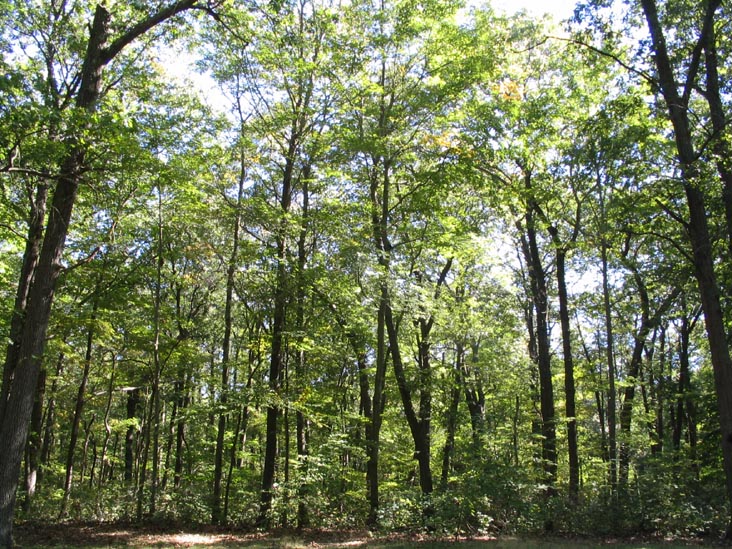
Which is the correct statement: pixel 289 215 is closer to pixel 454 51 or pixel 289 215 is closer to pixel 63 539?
pixel 454 51

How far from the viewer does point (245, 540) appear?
11.5 meters

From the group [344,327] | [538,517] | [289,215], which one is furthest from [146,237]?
[538,517]

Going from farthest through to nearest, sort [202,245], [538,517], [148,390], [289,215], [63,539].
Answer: [148,390]
[202,245]
[289,215]
[538,517]
[63,539]

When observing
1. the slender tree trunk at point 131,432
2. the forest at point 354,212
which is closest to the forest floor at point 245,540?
the forest at point 354,212

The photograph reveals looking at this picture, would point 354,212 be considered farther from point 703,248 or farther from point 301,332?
point 703,248

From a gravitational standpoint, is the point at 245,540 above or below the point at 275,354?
below

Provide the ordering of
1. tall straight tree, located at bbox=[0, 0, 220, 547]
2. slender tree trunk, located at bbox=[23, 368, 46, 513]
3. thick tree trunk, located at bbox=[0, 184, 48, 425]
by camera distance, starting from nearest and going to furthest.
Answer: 1. tall straight tree, located at bbox=[0, 0, 220, 547]
2. thick tree trunk, located at bbox=[0, 184, 48, 425]
3. slender tree trunk, located at bbox=[23, 368, 46, 513]

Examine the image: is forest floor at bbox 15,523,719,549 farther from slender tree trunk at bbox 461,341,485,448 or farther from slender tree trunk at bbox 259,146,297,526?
slender tree trunk at bbox 461,341,485,448

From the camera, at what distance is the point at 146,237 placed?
15016mm

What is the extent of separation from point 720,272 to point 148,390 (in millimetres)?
19608

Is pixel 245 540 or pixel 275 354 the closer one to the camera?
pixel 245 540

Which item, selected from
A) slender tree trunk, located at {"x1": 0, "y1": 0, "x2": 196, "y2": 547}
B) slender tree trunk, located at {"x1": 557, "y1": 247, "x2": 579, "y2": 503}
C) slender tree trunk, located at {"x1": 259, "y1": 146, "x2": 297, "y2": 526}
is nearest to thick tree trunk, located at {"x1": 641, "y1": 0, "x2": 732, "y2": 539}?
slender tree trunk, located at {"x1": 557, "y1": 247, "x2": 579, "y2": 503}

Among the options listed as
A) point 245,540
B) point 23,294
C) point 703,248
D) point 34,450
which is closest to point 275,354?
point 245,540

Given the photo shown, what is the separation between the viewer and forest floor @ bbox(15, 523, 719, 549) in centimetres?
975
